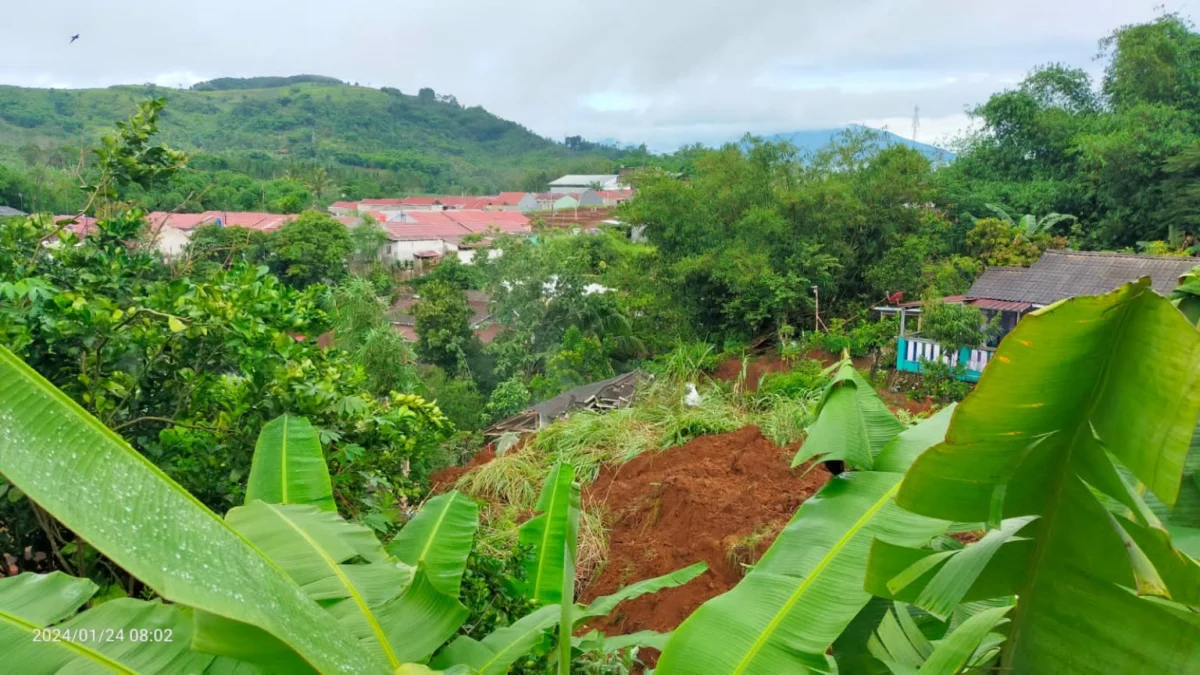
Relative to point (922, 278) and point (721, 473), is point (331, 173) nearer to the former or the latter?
point (922, 278)

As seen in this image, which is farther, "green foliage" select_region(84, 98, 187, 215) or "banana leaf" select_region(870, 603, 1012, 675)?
"green foliage" select_region(84, 98, 187, 215)

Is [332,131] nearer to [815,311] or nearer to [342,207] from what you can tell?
[342,207]

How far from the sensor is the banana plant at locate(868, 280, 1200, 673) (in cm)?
90

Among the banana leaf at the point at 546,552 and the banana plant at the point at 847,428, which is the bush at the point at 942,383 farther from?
the banana plant at the point at 847,428

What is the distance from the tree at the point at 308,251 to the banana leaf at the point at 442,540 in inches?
940

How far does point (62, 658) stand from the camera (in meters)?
1.16

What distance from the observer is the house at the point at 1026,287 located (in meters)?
11.5

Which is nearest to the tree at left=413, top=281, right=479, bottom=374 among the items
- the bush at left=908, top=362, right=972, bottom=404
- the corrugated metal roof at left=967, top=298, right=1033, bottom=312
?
the bush at left=908, top=362, right=972, bottom=404

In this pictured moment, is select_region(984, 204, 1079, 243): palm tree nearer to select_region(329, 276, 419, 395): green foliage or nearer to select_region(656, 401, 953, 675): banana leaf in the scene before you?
select_region(329, 276, 419, 395): green foliage

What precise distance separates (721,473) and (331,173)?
6534 centimetres

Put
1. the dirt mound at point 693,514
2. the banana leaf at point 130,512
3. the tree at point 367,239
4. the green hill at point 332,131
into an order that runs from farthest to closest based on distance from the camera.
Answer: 1. the green hill at point 332,131
2. the tree at point 367,239
3. the dirt mound at point 693,514
4. the banana leaf at point 130,512

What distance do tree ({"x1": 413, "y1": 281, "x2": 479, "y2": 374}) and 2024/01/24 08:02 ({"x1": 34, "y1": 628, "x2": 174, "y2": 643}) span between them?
15445mm

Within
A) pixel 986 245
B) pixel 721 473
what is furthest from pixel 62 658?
pixel 986 245

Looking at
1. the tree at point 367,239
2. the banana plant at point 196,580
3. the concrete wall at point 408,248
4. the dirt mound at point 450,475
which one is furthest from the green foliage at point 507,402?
the concrete wall at point 408,248
